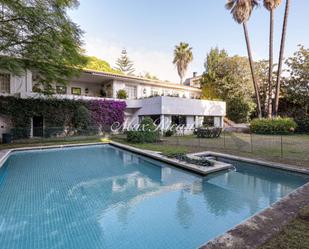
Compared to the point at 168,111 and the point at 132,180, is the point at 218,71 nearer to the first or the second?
the point at 168,111

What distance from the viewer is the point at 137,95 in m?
23.9

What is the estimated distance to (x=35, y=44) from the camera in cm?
1084

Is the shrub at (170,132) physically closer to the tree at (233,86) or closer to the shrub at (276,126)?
the shrub at (276,126)

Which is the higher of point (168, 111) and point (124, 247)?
point (168, 111)

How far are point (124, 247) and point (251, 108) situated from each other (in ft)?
86.4

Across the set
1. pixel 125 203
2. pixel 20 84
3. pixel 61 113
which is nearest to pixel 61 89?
pixel 61 113

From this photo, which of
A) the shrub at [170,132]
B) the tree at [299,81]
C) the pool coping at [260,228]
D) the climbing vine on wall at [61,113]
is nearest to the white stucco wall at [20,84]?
the climbing vine on wall at [61,113]

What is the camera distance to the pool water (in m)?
3.75

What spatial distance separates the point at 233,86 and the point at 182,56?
10.6 m

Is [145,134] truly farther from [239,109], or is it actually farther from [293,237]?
[239,109]

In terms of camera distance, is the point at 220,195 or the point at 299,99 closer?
the point at 220,195

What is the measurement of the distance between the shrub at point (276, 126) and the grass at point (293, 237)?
730 inches

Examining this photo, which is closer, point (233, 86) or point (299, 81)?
point (299, 81)

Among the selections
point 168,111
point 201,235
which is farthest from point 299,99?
point 201,235
